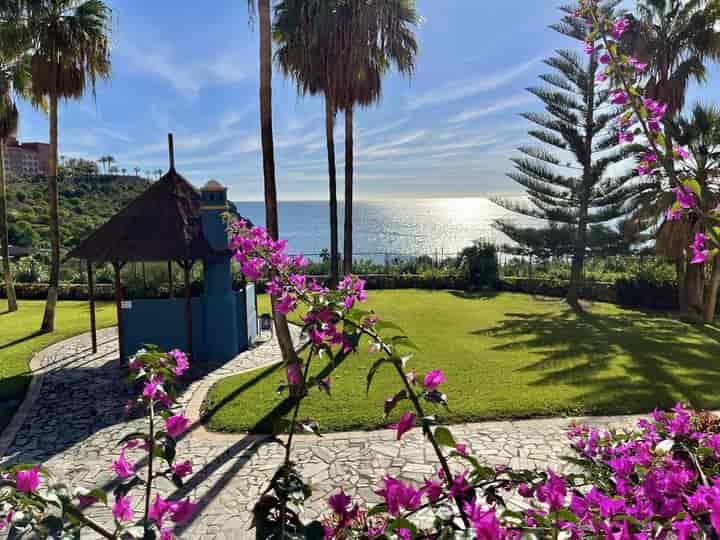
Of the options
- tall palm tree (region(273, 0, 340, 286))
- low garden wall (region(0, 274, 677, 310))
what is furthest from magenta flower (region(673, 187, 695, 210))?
low garden wall (region(0, 274, 677, 310))

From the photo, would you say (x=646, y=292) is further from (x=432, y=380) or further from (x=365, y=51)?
(x=432, y=380)

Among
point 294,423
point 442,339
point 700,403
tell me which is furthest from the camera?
point 442,339

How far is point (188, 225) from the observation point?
7926 mm

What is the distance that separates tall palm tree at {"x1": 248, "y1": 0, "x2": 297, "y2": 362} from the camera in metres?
5.86

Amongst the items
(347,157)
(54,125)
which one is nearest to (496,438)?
(347,157)

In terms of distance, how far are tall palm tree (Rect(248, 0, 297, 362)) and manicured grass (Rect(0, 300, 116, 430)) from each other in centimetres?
379

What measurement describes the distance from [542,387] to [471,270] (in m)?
10.00

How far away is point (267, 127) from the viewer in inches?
237

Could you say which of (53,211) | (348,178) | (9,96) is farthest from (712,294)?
(9,96)

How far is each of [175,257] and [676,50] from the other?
13213mm

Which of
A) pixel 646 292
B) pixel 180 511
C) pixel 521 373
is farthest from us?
pixel 646 292

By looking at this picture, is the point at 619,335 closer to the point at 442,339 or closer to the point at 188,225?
the point at 442,339

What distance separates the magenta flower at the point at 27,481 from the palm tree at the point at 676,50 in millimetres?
13731

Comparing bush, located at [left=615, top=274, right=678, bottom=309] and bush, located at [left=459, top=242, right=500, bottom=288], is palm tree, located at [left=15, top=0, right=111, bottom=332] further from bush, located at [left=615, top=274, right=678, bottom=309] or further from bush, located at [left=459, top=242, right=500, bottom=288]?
bush, located at [left=615, top=274, right=678, bottom=309]
